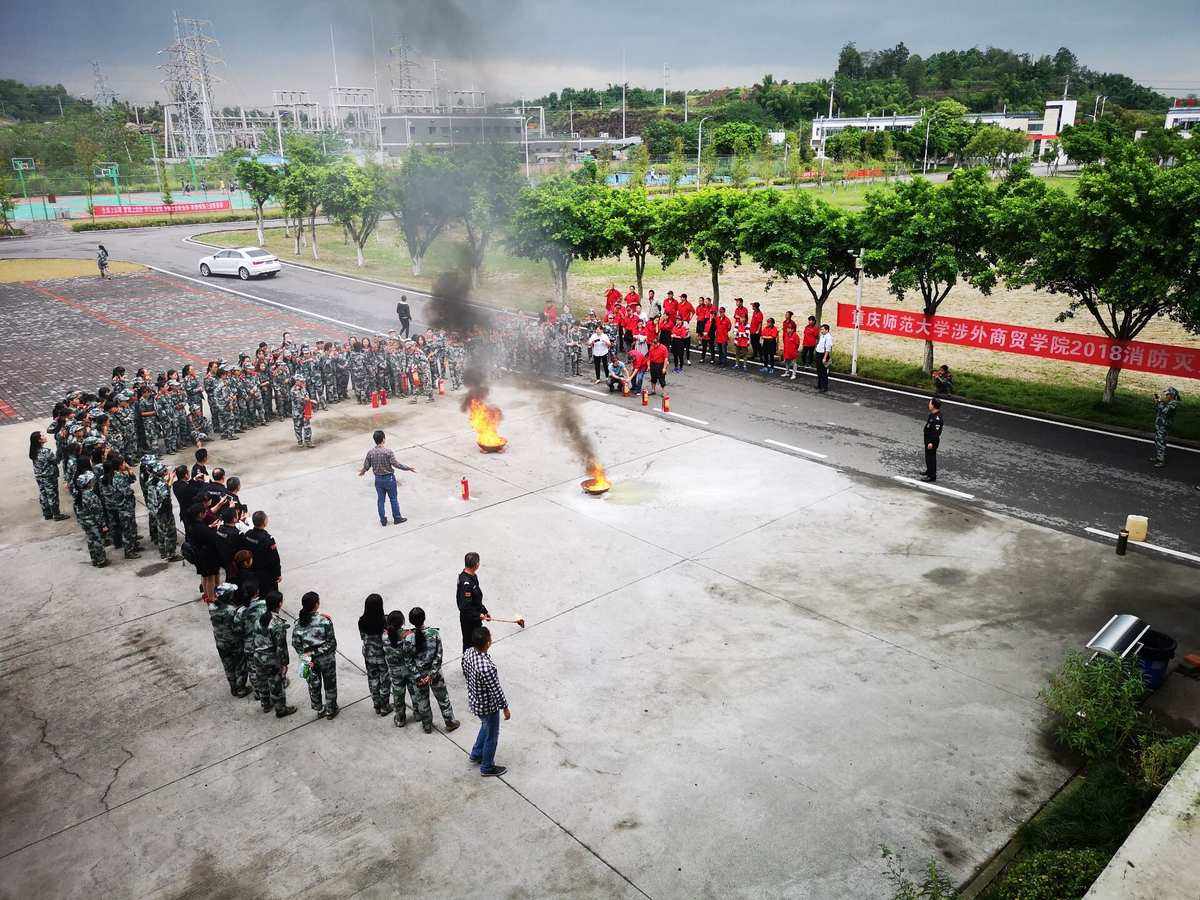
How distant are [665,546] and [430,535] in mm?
3730

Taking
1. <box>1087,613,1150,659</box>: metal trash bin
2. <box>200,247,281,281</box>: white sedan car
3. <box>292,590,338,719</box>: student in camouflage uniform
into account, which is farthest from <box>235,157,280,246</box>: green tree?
<box>1087,613,1150,659</box>: metal trash bin

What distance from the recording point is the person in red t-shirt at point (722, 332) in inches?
925

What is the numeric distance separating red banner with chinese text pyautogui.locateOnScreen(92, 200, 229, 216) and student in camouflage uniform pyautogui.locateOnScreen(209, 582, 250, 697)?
6060 centimetres

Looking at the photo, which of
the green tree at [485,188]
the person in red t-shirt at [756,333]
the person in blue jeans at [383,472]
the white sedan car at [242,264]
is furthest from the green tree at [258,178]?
the person in blue jeans at [383,472]

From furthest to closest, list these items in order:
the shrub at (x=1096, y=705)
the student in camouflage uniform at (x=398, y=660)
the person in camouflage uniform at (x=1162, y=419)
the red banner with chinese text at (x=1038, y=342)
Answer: the red banner with chinese text at (x=1038, y=342) → the person in camouflage uniform at (x=1162, y=419) → the student in camouflage uniform at (x=398, y=660) → the shrub at (x=1096, y=705)

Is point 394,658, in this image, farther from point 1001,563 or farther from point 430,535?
point 1001,563

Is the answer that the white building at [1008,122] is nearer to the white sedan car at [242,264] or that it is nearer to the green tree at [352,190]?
the green tree at [352,190]

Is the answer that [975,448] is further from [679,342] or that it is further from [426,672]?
[426,672]

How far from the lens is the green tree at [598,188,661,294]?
26344mm

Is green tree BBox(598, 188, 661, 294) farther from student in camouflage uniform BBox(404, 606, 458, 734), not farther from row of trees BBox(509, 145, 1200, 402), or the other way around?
student in camouflage uniform BBox(404, 606, 458, 734)

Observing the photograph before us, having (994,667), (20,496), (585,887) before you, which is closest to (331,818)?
(585,887)

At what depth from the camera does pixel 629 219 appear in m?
26.7

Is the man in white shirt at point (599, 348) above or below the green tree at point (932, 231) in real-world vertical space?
below

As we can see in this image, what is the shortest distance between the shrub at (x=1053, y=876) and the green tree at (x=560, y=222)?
22.7 m
